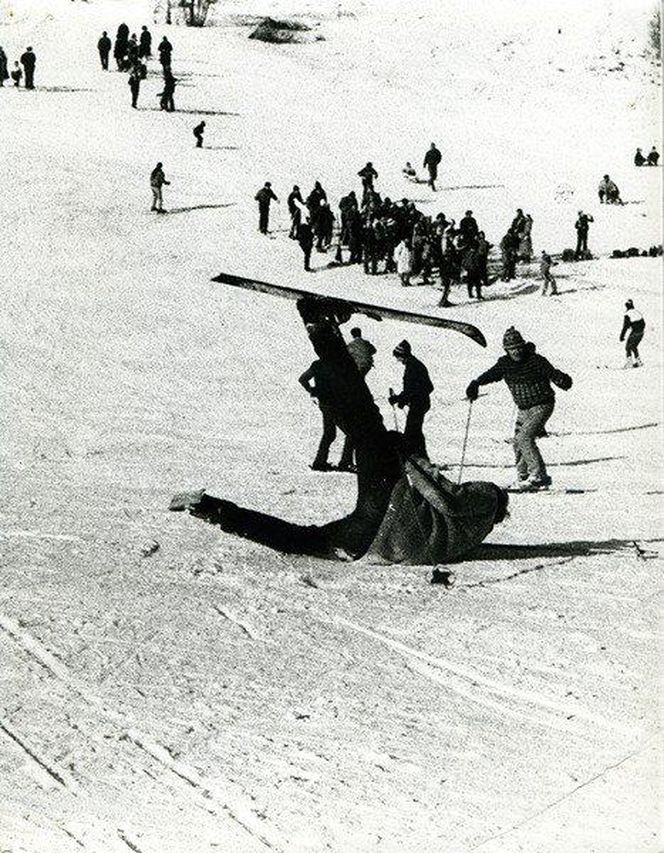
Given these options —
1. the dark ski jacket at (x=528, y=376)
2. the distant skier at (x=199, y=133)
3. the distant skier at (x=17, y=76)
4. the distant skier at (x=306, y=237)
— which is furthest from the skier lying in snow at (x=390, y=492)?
the distant skier at (x=17, y=76)

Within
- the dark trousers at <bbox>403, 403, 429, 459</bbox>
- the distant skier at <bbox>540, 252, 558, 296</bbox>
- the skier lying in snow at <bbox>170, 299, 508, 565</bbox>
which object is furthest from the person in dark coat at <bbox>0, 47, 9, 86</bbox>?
the skier lying in snow at <bbox>170, 299, 508, 565</bbox>

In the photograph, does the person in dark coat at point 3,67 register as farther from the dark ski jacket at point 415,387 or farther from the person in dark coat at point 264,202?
the dark ski jacket at point 415,387

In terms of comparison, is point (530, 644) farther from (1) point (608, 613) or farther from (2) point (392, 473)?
(2) point (392, 473)

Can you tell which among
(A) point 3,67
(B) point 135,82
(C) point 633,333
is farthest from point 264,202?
(A) point 3,67

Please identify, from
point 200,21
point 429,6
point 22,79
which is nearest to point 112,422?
point 22,79

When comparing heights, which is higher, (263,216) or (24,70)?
(24,70)

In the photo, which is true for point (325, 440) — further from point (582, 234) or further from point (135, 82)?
point (135, 82)
